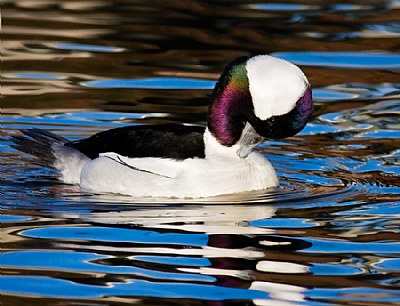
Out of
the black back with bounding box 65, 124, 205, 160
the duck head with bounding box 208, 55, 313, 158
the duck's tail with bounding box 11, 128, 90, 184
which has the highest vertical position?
the duck head with bounding box 208, 55, 313, 158

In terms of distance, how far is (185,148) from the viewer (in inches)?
440

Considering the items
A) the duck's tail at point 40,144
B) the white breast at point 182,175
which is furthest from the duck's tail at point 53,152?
the white breast at point 182,175

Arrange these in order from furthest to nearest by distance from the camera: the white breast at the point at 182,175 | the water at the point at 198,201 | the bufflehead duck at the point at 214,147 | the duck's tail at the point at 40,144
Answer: the duck's tail at the point at 40,144 < the white breast at the point at 182,175 < the bufflehead duck at the point at 214,147 < the water at the point at 198,201

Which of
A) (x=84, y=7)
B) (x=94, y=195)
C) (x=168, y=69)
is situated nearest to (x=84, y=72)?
(x=168, y=69)

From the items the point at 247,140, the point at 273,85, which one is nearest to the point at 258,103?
the point at 273,85

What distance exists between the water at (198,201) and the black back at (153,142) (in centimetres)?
40

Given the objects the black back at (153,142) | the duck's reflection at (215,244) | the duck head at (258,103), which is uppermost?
the duck head at (258,103)

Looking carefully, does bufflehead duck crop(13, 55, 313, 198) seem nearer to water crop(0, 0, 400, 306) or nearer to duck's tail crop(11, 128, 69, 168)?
water crop(0, 0, 400, 306)

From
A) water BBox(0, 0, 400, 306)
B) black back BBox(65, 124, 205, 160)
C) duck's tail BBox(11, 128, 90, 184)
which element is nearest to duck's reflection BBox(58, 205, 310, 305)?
water BBox(0, 0, 400, 306)

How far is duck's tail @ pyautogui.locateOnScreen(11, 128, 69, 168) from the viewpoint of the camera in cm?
1203

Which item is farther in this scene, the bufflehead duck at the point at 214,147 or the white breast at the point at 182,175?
the white breast at the point at 182,175

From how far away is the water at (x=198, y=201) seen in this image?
884cm

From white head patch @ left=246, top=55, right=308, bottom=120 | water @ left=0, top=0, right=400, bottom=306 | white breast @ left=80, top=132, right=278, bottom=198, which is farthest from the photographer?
white breast @ left=80, top=132, right=278, bottom=198

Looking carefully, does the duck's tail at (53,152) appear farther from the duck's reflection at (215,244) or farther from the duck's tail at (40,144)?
the duck's reflection at (215,244)
